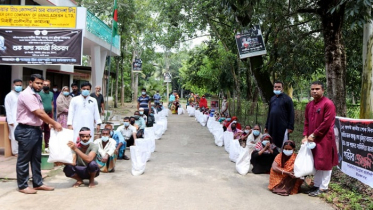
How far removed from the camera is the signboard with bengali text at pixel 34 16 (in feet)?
40.1

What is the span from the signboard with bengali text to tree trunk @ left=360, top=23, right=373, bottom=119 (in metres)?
9.52

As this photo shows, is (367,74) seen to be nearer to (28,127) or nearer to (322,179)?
(322,179)

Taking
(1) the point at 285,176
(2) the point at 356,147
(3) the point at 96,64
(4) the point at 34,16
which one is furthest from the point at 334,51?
(3) the point at 96,64

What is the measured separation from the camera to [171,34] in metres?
18.2

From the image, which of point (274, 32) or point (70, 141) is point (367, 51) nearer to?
point (274, 32)

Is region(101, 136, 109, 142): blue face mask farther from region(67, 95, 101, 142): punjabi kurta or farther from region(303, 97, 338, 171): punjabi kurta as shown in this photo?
region(303, 97, 338, 171): punjabi kurta

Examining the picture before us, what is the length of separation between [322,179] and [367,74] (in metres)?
6.23

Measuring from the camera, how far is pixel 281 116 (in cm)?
670

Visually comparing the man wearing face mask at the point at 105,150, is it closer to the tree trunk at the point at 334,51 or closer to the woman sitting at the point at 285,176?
Result: the woman sitting at the point at 285,176

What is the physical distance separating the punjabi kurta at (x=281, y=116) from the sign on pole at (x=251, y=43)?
3786 millimetres

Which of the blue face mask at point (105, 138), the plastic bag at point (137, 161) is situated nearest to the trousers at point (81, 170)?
the blue face mask at point (105, 138)

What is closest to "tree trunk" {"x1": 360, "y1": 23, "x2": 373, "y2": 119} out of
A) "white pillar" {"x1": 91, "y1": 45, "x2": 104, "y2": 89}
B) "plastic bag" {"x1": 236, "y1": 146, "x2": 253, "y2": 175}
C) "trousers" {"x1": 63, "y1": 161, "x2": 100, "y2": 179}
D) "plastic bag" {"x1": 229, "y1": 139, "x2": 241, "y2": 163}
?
"plastic bag" {"x1": 229, "y1": 139, "x2": 241, "y2": 163}

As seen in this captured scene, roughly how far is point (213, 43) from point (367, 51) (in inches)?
442

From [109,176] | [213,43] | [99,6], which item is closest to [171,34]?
[213,43]
